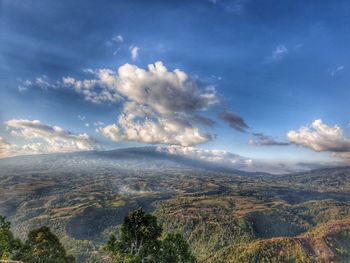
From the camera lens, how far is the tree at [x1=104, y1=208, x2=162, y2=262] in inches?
1706

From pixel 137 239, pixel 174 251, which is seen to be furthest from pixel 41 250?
pixel 174 251

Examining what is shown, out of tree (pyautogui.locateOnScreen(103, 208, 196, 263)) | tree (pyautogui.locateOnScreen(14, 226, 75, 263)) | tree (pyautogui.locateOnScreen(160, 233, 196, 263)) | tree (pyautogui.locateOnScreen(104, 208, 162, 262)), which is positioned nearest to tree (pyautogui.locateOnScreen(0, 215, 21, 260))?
tree (pyautogui.locateOnScreen(14, 226, 75, 263))

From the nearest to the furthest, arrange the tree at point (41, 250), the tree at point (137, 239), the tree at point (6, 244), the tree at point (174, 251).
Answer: the tree at point (137, 239) → the tree at point (174, 251) → the tree at point (41, 250) → the tree at point (6, 244)

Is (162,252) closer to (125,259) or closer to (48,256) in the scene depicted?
(125,259)

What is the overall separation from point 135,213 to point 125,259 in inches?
233

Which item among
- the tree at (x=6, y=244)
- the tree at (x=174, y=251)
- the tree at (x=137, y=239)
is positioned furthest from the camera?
the tree at (x=6, y=244)

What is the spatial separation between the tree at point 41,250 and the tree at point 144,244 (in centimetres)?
709

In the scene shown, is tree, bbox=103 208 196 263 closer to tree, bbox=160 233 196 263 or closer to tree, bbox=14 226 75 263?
tree, bbox=160 233 196 263

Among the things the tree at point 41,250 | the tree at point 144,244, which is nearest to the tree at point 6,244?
the tree at point 41,250

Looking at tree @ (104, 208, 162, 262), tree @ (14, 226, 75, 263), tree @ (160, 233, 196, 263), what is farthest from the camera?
tree @ (14, 226, 75, 263)

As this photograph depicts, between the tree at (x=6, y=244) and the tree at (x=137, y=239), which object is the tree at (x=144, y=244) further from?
the tree at (x=6, y=244)

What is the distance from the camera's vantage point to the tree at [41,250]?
43656 millimetres

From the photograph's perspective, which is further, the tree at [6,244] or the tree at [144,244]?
the tree at [6,244]

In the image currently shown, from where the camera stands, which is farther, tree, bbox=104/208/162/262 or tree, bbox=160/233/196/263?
tree, bbox=160/233/196/263
